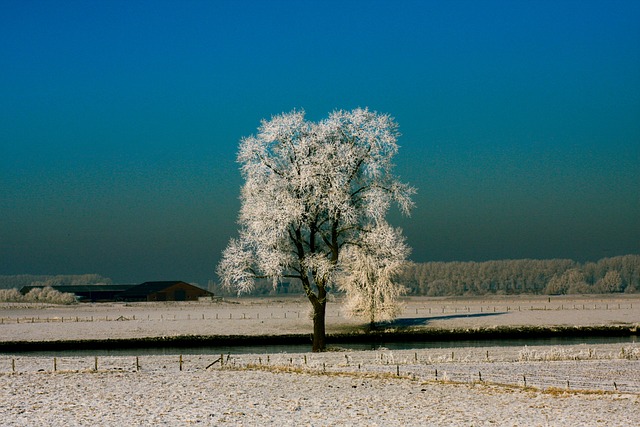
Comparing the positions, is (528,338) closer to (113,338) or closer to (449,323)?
(449,323)

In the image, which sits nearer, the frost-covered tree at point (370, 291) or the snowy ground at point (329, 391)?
the snowy ground at point (329, 391)

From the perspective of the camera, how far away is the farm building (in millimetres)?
150500

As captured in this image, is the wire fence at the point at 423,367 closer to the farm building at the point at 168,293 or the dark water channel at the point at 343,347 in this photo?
the dark water channel at the point at 343,347

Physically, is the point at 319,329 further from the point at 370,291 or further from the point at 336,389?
the point at 370,291

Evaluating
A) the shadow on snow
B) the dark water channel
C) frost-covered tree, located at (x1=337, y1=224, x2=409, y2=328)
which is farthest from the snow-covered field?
the shadow on snow

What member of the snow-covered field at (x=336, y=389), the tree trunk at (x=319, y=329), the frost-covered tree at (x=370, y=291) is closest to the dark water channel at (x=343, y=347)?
the frost-covered tree at (x=370, y=291)

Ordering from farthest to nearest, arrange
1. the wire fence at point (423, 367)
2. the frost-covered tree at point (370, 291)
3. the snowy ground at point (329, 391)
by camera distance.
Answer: the frost-covered tree at point (370, 291) < the wire fence at point (423, 367) < the snowy ground at point (329, 391)

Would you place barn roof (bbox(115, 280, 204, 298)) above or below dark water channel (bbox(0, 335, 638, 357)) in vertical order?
above

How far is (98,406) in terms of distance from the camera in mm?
25609

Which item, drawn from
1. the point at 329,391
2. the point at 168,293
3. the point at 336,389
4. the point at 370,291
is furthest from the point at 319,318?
the point at 168,293

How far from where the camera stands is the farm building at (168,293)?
15050 centimetres

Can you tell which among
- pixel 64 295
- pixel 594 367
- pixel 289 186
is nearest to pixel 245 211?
pixel 289 186

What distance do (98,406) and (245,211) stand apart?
17182 mm

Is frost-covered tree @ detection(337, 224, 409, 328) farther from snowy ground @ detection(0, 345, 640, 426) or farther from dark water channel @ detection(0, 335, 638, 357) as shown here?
snowy ground @ detection(0, 345, 640, 426)
